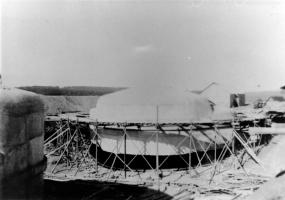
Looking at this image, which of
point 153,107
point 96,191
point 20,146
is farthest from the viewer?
point 153,107

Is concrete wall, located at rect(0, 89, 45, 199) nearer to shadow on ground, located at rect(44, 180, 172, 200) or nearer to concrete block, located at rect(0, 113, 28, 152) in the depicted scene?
concrete block, located at rect(0, 113, 28, 152)

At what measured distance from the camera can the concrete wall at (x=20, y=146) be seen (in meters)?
4.76

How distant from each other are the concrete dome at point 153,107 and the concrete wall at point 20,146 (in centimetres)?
1487

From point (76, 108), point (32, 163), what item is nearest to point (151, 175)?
point (32, 163)

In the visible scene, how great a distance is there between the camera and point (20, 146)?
16.4 ft

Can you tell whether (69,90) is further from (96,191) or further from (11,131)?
(11,131)

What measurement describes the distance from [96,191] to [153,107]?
6.97 m

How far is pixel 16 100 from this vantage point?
16.6ft

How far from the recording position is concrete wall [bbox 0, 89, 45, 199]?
4.76 m

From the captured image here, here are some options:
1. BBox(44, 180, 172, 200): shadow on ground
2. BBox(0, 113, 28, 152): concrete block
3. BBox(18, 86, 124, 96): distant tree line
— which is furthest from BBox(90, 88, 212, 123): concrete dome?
BBox(18, 86, 124, 96): distant tree line

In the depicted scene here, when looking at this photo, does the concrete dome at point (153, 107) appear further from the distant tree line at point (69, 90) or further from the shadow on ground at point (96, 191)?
the distant tree line at point (69, 90)

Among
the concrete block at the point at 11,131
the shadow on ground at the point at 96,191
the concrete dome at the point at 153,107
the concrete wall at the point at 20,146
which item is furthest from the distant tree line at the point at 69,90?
the concrete block at the point at 11,131

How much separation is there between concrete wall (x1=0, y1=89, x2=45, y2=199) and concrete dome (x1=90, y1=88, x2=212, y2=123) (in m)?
14.9

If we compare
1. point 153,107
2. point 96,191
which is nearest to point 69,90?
point 153,107
